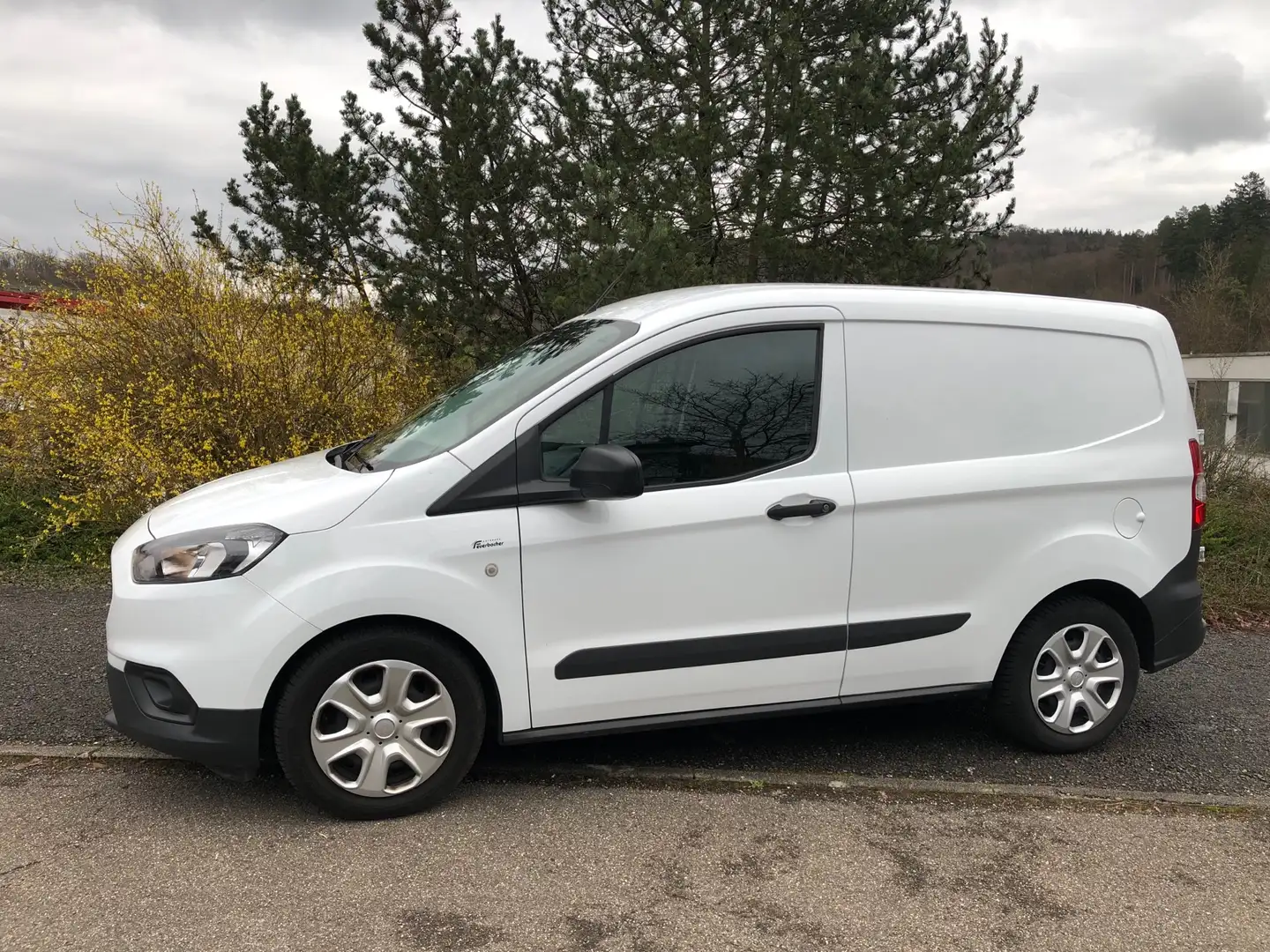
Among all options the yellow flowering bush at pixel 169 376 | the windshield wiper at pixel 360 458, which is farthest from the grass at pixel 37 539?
the windshield wiper at pixel 360 458

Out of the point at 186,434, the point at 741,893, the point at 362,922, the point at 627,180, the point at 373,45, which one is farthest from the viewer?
the point at 373,45

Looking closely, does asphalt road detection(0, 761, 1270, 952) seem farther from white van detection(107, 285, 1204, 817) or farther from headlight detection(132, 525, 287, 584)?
headlight detection(132, 525, 287, 584)

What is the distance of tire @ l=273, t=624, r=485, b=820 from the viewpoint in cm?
318

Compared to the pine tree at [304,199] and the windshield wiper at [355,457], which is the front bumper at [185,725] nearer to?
the windshield wiper at [355,457]

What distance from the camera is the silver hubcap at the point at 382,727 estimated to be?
3.21m

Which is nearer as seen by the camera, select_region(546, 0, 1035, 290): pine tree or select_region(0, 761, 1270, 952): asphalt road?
select_region(0, 761, 1270, 952): asphalt road

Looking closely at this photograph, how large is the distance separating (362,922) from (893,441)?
2.40m

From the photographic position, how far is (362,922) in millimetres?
2744

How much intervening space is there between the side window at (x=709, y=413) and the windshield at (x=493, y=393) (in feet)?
0.68

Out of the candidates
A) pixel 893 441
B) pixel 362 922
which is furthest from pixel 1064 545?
pixel 362 922

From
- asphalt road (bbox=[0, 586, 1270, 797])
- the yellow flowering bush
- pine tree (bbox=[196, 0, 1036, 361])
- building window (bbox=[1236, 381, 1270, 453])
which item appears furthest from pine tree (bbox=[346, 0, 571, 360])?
building window (bbox=[1236, 381, 1270, 453])

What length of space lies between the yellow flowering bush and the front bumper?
14.2ft

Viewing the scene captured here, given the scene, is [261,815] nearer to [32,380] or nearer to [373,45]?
[32,380]

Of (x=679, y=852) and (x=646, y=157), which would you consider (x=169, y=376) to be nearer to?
(x=646, y=157)
